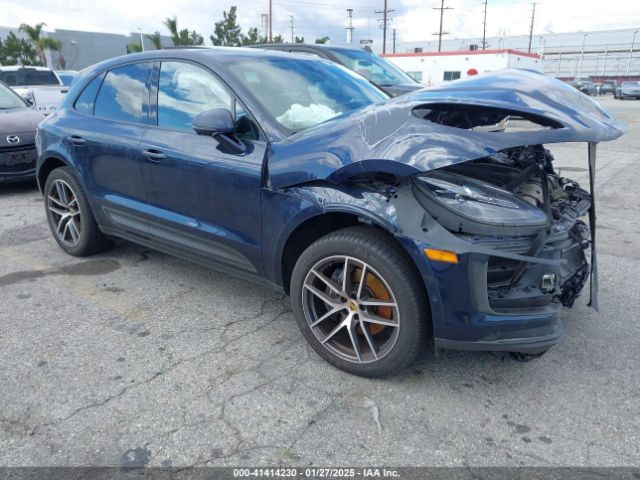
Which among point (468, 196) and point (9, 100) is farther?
point (9, 100)

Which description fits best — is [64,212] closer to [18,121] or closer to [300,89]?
[300,89]

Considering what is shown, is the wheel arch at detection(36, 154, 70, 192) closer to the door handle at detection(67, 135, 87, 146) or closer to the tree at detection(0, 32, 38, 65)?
the door handle at detection(67, 135, 87, 146)

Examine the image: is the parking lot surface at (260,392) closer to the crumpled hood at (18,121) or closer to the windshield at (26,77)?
the crumpled hood at (18,121)

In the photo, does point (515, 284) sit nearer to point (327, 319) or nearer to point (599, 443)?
point (599, 443)

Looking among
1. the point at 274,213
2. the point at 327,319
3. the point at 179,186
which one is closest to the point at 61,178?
the point at 179,186

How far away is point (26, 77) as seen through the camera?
48.0 ft

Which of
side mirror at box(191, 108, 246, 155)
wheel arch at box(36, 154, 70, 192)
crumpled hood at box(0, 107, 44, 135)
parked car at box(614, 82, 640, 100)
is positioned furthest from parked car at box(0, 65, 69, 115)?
parked car at box(614, 82, 640, 100)

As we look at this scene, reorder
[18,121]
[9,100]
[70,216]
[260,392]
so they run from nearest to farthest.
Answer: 1. [260,392]
2. [70,216]
3. [18,121]
4. [9,100]

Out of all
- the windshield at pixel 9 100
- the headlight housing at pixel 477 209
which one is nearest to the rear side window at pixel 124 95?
the headlight housing at pixel 477 209

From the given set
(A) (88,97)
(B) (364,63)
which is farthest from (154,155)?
(B) (364,63)

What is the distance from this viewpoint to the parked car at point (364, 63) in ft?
29.7

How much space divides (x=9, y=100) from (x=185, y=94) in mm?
5886

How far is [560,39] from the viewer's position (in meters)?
77.4

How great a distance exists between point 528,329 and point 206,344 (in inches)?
72.7
